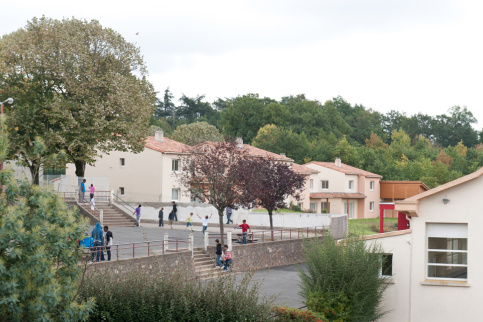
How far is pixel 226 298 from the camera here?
16031 mm

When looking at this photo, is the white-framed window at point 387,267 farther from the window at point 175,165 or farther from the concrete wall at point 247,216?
the window at point 175,165

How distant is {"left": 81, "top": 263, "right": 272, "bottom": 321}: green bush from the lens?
15.9m

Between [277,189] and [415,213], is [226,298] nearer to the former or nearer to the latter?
[415,213]

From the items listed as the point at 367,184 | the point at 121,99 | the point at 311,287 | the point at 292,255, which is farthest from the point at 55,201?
the point at 367,184

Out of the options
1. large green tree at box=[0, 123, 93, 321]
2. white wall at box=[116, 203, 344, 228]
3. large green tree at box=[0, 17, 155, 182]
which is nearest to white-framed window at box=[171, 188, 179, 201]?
white wall at box=[116, 203, 344, 228]

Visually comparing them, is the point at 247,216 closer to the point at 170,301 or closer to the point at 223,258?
the point at 223,258

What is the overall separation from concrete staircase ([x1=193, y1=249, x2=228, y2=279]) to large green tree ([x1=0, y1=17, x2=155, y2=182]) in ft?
36.4

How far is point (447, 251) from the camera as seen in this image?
21000 mm

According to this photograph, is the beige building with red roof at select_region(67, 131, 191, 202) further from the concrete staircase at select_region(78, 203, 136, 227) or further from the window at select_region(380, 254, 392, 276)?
the window at select_region(380, 254, 392, 276)

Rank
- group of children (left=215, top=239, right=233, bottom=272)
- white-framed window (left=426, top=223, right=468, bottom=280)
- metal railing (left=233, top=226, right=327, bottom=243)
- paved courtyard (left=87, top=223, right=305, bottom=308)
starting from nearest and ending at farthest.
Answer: white-framed window (left=426, top=223, right=468, bottom=280) → paved courtyard (left=87, top=223, right=305, bottom=308) → group of children (left=215, top=239, right=233, bottom=272) → metal railing (left=233, top=226, right=327, bottom=243)

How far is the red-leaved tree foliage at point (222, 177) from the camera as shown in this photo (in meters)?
32.2

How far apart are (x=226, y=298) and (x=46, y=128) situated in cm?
2465

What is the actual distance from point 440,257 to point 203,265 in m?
11.9

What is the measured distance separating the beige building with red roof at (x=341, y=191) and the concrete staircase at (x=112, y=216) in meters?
25.6
